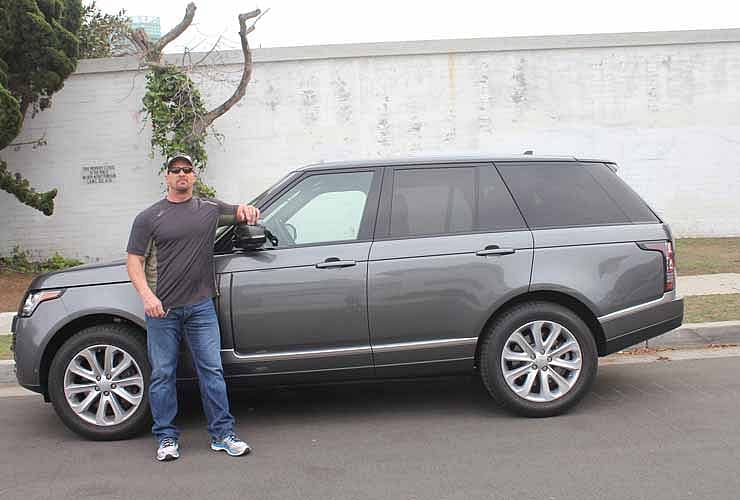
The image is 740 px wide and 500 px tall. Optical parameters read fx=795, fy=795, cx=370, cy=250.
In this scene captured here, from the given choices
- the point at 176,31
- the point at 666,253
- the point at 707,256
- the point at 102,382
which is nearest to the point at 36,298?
the point at 102,382

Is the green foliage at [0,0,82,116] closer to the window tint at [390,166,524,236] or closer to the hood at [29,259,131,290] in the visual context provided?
the hood at [29,259,131,290]

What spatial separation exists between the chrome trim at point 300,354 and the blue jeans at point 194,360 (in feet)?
0.93

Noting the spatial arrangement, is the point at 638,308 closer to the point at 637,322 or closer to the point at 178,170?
the point at 637,322

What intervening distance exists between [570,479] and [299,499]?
1.49 metres

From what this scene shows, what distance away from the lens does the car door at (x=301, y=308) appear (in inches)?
207

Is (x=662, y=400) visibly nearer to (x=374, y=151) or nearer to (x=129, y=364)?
(x=129, y=364)

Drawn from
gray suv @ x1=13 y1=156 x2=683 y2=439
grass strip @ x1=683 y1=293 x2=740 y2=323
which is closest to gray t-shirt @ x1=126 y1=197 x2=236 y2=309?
gray suv @ x1=13 y1=156 x2=683 y2=439

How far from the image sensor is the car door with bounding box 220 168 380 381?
5.27 meters

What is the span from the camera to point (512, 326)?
17.8 ft

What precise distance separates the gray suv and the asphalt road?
36cm

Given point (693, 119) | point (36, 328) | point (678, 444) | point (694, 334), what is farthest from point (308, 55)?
point (678, 444)

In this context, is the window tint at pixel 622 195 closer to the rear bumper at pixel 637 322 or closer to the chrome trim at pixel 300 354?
the rear bumper at pixel 637 322

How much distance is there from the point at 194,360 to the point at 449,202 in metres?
2.07

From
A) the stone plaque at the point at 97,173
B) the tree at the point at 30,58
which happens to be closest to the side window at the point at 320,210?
the tree at the point at 30,58
